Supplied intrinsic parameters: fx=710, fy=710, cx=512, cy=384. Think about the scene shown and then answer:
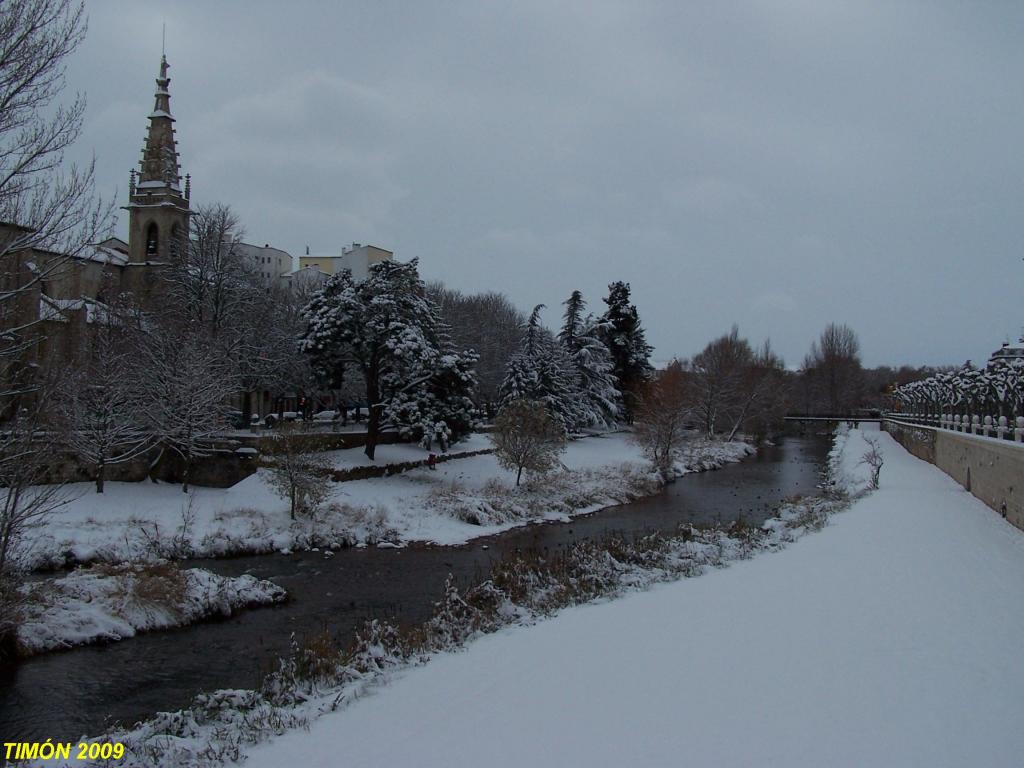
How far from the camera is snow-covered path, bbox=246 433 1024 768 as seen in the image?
6098mm

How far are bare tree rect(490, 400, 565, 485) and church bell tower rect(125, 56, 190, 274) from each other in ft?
84.9

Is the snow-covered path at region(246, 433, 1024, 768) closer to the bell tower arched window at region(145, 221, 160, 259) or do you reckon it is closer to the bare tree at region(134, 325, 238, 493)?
the bare tree at region(134, 325, 238, 493)

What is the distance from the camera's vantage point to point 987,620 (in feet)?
31.0

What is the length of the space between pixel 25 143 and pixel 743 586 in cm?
1160

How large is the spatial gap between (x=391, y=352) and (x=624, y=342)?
25.5 metres

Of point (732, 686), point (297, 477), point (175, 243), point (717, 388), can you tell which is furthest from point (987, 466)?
point (175, 243)

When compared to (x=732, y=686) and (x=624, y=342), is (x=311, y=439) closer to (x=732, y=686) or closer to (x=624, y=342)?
(x=732, y=686)

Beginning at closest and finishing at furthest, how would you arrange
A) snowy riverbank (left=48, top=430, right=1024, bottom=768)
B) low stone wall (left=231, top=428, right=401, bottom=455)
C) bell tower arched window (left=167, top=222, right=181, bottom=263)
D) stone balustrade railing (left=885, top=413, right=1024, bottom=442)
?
snowy riverbank (left=48, top=430, right=1024, bottom=768)
stone balustrade railing (left=885, top=413, right=1024, bottom=442)
low stone wall (left=231, top=428, right=401, bottom=455)
bell tower arched window (left=167, top=222, right=181, bottom=263)

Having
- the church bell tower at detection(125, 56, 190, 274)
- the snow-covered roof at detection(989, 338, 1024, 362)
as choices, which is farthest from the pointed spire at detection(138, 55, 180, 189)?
the snow-covered roof at detection(989, 338, 1024, 362)

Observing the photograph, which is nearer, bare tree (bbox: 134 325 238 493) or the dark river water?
the dark river water

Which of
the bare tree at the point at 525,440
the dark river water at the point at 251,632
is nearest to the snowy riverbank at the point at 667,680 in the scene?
the dark river water at the point at 251,632

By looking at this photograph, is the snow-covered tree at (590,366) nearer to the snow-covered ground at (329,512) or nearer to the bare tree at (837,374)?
the snow-covered ground at (329,512)

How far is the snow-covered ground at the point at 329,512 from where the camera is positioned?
56.4ft

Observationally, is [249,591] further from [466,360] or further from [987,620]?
[466,360]
